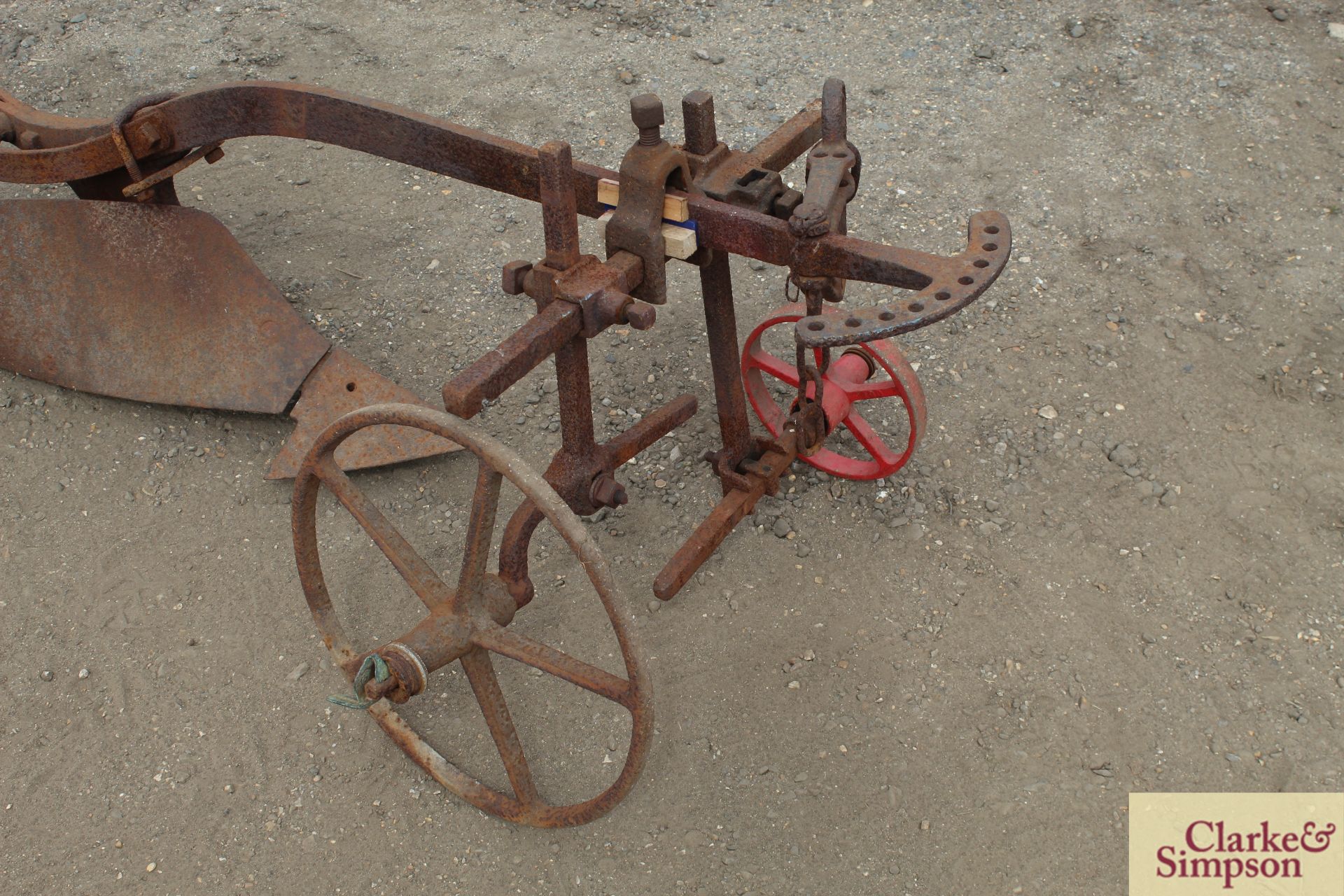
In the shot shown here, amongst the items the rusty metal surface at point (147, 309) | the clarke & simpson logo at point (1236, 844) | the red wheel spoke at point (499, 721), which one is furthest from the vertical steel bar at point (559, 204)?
the clarke & simpson logo at point (1236, 844)

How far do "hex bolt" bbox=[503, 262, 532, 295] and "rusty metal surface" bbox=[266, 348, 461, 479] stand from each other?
0.79 metres

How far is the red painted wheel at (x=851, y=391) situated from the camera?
287 cm

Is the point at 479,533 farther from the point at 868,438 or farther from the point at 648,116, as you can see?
the point at 868,438

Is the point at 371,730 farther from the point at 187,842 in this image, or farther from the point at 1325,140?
the point at 1325,140

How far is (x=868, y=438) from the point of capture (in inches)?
120

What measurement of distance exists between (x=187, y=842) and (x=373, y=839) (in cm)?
→ 42

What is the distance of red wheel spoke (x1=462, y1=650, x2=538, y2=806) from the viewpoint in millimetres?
2367

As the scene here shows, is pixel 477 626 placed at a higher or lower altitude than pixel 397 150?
lower

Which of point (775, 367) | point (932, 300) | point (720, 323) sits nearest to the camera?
point (932, 300)

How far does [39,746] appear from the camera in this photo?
2.66m

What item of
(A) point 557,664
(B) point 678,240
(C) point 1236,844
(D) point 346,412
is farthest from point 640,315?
(C) point 1236,844

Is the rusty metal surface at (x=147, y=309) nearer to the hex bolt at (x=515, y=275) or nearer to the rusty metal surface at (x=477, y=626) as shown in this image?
the rusty metal surface at (x=477, y=626)

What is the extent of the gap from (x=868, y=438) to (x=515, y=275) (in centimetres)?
115

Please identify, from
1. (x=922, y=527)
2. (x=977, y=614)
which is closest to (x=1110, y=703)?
(x=977, y=614)
